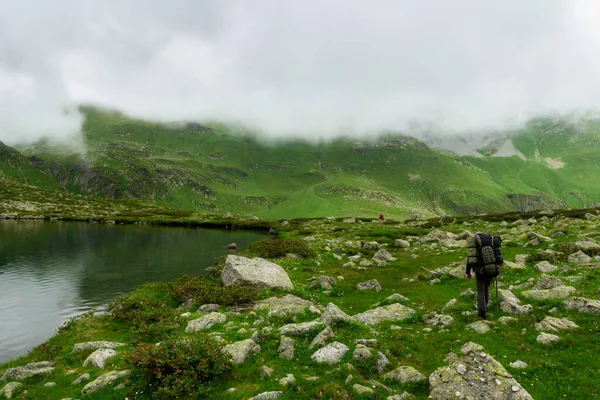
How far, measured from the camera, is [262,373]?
42.0ft

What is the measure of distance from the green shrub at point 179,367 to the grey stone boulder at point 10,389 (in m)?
5.37

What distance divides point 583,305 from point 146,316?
2562 centimetres

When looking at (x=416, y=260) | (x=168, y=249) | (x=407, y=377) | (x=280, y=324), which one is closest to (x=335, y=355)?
(x=407, y=377)

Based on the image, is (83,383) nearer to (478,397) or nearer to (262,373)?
(262,373)

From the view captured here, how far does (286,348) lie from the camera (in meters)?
14.6

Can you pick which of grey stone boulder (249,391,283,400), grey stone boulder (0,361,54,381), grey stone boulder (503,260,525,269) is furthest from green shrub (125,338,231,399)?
grey stone boulder (503,260,525,269)

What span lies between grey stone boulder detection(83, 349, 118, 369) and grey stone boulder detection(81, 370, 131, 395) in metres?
2.03

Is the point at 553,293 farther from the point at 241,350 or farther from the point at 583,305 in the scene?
the point at 241,350

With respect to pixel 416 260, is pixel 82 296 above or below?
below

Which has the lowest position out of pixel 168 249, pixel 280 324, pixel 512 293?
pixel 168 249

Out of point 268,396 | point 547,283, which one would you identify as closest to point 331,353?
point 268,396

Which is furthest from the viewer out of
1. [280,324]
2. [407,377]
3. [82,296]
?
[82,296]

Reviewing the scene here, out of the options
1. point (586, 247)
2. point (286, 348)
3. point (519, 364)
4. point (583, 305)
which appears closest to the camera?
point (519, 364)

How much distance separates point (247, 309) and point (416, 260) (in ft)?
83.7
